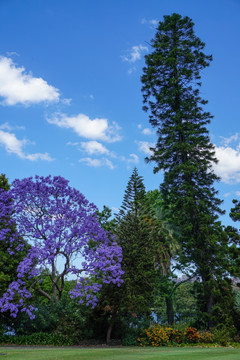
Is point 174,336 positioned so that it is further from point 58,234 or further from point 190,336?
point 58,234

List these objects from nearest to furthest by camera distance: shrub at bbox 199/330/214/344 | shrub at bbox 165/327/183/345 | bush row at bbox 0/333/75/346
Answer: bush row at bbox 0/333/75/346
shrub at bbox 165/327/183/345
shrub at bbox 199/330/214/344

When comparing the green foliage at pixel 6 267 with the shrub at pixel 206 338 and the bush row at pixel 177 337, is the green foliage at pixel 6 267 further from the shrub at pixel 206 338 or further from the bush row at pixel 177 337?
the shrub at pixel 206 338

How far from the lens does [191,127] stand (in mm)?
22656

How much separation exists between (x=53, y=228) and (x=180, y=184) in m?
9.77

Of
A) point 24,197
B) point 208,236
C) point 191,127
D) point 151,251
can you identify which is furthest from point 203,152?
point 24,197

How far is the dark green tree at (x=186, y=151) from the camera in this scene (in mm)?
20344

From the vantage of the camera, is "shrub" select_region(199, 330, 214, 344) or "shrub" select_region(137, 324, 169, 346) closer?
"shrub" select_region(137, 324, 169, 346)

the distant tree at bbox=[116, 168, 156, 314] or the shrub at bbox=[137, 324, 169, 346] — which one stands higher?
the distant tree at bbox=[116, 168, 156, 314]

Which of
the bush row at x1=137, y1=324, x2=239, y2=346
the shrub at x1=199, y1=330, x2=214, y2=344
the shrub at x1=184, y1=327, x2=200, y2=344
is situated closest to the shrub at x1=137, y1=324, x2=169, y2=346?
the bush row at x1=137, y1=324, x2=239, y2=346

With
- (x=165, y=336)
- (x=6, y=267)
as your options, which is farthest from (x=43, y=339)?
(x=165, y=336)

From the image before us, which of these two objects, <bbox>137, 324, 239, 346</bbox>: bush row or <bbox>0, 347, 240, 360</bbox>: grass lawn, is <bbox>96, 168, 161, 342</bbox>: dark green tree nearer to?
<bbox>137, 324, 239, 346</bbox>: bush row

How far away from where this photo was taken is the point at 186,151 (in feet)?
73.4

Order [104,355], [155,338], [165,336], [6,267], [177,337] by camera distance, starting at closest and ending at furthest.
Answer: [104,355] < [155,338] < [165,336] < [177,337] < [6,267]

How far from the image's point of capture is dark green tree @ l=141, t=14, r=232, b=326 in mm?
20344
